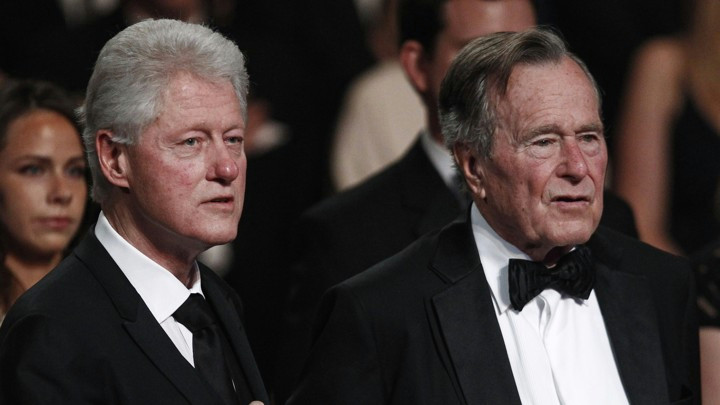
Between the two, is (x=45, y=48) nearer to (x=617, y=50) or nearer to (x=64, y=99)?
(x=64, y=99)

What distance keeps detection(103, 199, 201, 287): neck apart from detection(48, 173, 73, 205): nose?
0.83 meters

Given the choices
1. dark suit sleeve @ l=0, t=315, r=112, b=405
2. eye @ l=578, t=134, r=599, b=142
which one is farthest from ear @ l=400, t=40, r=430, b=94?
dark suit sleeve @ l=0, t=315, r=112, b=405

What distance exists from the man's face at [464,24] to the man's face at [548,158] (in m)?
1.21

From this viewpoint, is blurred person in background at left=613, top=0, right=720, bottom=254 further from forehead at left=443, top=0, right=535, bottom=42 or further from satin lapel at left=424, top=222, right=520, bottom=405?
satin lapel at left=424, top=222, right=520, bottom=405

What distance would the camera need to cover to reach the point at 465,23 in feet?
14.8

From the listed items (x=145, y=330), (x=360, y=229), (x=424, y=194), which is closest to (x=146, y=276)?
(x=145, y=330)

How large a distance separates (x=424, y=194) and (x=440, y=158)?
15cm

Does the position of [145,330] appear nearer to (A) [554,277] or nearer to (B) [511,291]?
(B) [511,291]

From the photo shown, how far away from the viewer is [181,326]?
3.08 metres

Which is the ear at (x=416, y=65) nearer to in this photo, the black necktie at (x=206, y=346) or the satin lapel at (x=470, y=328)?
Result: the satin lapel at (x=470, y=328)

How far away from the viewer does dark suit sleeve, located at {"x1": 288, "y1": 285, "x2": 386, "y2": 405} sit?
10.4 ft

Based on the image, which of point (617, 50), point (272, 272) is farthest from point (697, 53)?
point (272, 272)

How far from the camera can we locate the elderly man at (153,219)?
287 cm

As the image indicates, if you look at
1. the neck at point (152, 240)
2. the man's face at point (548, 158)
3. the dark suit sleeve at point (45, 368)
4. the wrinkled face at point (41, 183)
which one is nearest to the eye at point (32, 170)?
the wrinkled face at point (41, 183)
